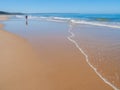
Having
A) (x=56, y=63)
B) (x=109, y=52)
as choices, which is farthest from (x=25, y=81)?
(x=109, y=52)

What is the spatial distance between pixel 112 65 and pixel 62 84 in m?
1.96

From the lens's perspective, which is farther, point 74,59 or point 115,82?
point 74,59

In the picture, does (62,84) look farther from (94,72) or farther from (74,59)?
(74,59)

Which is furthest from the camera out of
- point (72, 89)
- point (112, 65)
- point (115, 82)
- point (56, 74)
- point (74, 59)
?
point (74, 59)

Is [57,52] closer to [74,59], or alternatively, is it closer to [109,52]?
[74,59]

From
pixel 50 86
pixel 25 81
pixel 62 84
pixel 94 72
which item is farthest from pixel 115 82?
pixel 25 81

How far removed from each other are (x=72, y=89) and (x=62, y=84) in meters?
0.32

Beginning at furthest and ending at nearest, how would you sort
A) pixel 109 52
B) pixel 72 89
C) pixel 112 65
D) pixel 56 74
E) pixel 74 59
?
pixel 109 52 → pixel 74 59 → pixel 112 65 → pixel 56 74 → pixel 72 89

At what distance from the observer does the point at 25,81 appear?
176 inches

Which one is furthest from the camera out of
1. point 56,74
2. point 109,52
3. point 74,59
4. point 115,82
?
point 109,52

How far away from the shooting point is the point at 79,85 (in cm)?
430

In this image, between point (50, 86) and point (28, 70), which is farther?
point (28, 70)

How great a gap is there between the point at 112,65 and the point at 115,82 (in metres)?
1.26

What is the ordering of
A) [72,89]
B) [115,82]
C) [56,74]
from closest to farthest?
[72,89]
[115,82]
[56,74]
